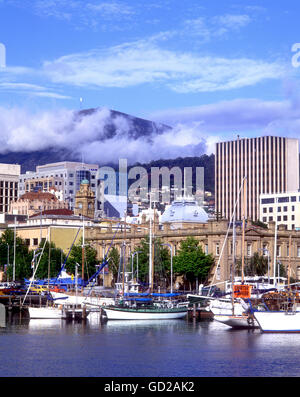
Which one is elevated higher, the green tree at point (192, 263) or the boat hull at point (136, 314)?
the green tree at point (192, 263)

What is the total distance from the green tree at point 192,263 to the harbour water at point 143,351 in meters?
47.0

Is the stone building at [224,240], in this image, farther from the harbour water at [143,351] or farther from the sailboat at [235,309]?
the harbour water at [143,351]

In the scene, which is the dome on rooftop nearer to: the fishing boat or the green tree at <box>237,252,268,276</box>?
the green tree at <box>237,252,268,276</box>

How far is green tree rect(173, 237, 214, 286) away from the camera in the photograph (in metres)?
156

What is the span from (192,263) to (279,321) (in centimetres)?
6273

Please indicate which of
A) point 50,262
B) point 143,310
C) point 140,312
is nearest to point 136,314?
point 140,312

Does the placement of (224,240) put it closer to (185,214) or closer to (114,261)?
(114,261)

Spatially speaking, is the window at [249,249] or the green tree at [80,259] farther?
the green tree at [80,259]

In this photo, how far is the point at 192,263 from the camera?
155875 millimetres

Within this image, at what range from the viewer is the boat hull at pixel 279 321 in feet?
305

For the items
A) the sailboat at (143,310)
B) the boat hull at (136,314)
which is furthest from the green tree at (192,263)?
the boat hull at (136,314)

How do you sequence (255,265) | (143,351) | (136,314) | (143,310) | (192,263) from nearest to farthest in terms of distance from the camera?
1. (143,351)
2. (136,314)
3. (143,310)
4. (255,265)
5. (192,263)
